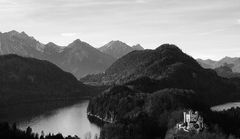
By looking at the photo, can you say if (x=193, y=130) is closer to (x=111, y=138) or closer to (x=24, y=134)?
(x=111, y=138)

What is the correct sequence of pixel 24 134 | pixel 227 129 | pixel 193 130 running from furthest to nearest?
1. pixel 227 129
2. pixel 24 134
3. pixel 193 130

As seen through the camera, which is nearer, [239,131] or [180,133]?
[180,133]

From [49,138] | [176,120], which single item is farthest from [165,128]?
[49,138]

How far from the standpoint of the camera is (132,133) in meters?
185

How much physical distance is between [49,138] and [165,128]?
155 ft

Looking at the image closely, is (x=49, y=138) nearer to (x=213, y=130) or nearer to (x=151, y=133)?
(x=151, y=133)

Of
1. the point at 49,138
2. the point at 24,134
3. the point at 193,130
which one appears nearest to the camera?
the point at 193,130

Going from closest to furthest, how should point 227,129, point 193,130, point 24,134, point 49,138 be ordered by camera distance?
point 193,130 → point 49,138 → point 24,134 → point 227,129

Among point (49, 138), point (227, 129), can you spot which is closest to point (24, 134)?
point (49, 138)

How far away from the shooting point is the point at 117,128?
188 meters

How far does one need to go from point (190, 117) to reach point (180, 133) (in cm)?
746

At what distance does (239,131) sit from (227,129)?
481cm

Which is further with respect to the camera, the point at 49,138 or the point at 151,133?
the point at 151,133

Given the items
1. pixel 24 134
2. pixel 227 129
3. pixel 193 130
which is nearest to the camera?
pixel 193 130
